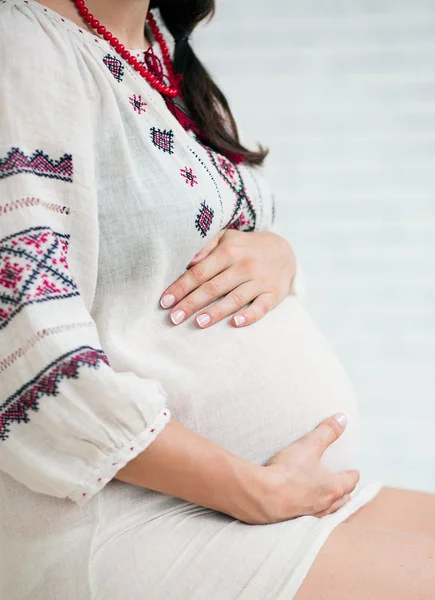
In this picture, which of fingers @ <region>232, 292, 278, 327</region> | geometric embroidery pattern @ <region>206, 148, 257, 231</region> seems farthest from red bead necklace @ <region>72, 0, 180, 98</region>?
fingers @ <region>232, 292, 278, 327</region>

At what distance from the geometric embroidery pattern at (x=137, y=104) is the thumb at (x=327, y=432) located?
457 mm

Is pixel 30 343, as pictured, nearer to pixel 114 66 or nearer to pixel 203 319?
pixel 203 319

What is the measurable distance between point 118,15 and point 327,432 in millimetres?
628


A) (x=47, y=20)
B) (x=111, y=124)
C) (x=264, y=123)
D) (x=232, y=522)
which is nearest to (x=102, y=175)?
(x=111, y=124)

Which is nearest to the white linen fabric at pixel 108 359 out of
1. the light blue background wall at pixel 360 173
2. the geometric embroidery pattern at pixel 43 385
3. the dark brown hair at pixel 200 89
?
the geometric embroidery pattern at pixel 43 385

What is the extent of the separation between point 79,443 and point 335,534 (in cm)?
30

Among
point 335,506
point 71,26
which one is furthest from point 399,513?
point 71,26

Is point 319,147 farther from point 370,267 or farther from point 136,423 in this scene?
point 136,423

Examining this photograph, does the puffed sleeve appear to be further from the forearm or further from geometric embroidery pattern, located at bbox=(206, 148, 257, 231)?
geometric embroidery pattern, located at bbox=(206, 148, 257, 231)

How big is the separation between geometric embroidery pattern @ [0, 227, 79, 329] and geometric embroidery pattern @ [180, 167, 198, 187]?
0.22 metres

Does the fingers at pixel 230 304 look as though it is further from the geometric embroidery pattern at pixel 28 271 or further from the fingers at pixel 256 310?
the geometric embroidery pattern at pixel 28 271

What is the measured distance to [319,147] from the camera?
6.65ft

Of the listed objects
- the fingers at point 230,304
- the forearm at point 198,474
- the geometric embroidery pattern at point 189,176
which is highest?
the geometric embroidery pattern at point 189,176

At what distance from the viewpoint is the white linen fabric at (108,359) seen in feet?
2.31
